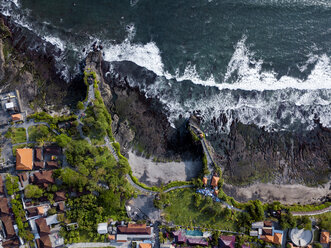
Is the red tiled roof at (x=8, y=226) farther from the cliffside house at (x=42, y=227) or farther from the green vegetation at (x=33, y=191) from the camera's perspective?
the green vegetation at (x=33, y=191)

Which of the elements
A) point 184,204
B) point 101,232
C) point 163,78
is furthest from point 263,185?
point 101,232

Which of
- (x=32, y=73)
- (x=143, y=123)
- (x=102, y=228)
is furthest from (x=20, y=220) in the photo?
(x=143, y=123)

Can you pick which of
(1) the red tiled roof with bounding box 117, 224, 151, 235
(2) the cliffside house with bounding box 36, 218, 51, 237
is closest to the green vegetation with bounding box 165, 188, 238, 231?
(1) the red tiled roof with bounding box 117, 224, 151, 235

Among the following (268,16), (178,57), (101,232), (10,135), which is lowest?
(101,232)

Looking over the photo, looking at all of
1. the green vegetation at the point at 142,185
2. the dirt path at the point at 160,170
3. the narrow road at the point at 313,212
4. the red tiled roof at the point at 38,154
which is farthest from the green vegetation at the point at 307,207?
the red tiled roof at the point at 38,154

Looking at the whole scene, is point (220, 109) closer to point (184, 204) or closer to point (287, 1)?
point (184, 204)

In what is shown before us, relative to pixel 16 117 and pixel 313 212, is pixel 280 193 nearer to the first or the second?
pixel 313 212

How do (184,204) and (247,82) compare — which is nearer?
(184,204)
